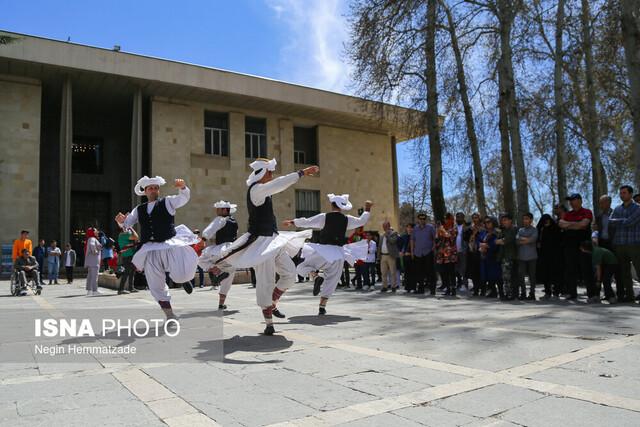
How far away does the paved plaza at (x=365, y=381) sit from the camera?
3.11m

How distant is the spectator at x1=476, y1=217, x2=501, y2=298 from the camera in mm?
10758

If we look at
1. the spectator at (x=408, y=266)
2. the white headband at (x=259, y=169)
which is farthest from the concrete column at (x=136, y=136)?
the white headband at (x=259, y=169)

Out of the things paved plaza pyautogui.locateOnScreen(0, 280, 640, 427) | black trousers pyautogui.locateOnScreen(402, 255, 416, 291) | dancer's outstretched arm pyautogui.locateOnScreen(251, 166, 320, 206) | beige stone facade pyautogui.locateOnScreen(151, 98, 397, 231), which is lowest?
paved plaza pyautogui.locateOnScreen(0, 280, 640, 427)

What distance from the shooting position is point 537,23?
17328mm

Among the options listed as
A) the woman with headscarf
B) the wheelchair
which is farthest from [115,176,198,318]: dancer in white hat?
the wheelchair

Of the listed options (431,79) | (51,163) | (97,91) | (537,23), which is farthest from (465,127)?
(51,163)

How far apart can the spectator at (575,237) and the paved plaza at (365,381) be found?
3.54 m

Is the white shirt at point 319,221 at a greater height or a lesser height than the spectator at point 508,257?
greater

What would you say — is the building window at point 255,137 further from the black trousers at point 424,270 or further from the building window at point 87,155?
the black trousers at point 424,270

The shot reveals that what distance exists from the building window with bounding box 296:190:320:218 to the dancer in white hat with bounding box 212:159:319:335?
2591cm

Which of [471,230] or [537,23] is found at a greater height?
[537,23]

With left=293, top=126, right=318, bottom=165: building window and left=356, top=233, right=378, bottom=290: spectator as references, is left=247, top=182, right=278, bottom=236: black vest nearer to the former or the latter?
left=356, top=233, right=378, bottom=290: spectator

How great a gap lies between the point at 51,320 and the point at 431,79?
1450 centimetres

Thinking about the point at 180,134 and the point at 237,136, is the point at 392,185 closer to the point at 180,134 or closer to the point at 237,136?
the point at 237,136
